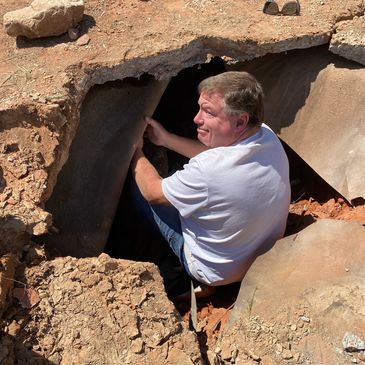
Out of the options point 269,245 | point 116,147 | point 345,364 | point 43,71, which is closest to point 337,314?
point 345,364

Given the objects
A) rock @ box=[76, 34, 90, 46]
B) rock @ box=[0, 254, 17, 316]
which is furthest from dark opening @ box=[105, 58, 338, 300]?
rock @ box=[0, 254, 17, 316]

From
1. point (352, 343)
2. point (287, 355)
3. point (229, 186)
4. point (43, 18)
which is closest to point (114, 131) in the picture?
point (43, 18)

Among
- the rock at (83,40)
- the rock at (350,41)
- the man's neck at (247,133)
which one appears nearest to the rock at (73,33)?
the rock at (83,40)

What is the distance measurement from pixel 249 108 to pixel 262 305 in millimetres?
1074

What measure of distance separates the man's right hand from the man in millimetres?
393

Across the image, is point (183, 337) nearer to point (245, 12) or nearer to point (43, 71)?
point (43, 71)

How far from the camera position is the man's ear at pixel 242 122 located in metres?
3.31

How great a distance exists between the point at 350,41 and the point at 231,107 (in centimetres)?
127

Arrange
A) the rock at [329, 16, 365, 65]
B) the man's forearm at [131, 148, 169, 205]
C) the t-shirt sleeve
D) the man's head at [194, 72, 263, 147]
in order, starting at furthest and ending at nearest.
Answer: the rock at [329, 16, 365, 65] → the man's forearm at [131, 148, 169, 205] → the man's head at [194, 72, 263, 147] → the t-shirt sleeve

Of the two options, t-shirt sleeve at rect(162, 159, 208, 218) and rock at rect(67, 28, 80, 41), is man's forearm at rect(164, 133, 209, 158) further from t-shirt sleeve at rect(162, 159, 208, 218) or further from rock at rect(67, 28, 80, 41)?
rock at rect(67, 28, 80, 41)

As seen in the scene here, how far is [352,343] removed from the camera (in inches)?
116

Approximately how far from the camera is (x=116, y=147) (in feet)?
13.4

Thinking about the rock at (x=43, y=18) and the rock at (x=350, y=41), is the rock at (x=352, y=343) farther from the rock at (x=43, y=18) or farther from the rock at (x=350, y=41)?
the rock at (x=43, y=18)

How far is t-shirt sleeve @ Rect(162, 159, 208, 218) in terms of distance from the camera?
321 centimetres
